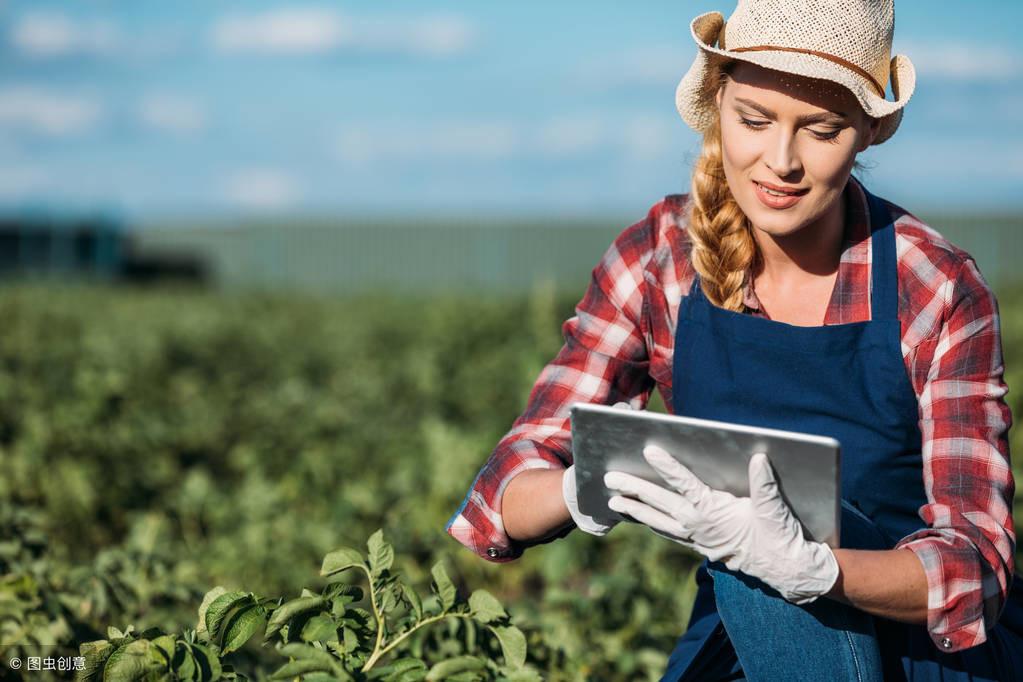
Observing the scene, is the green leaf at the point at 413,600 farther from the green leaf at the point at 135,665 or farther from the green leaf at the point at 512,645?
the green leaf at the point at 135,665

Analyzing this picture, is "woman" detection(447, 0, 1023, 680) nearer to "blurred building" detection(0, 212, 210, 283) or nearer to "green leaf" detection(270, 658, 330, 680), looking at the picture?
"green leaf" detection(270, 658, 330, 680)

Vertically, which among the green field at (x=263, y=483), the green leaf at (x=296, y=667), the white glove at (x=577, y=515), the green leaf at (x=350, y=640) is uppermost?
the white glove at (x=577, y=515)

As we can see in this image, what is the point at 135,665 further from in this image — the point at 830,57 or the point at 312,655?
the point at 830,57

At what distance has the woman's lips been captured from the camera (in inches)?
75.0

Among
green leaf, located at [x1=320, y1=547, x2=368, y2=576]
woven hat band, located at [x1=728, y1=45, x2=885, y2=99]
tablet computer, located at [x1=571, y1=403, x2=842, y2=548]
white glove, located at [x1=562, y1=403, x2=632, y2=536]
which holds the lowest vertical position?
green leaf, located at [x1=320, y1=547, x2=368, y2=576]

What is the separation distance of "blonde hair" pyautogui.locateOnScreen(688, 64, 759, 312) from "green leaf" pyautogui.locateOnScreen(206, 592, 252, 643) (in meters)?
0.89

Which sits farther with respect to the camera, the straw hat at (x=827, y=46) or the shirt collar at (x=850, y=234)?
the shirt collar at (x=850, y=234)

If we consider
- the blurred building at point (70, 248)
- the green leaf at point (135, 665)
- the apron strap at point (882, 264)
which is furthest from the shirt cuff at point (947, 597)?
the blurred building at point (70, 248)

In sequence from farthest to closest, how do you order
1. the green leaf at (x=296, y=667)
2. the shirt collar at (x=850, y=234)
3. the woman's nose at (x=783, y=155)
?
the shirt collar at (x=850, y=234), the woman's nose at (x=783, y=155), the green leaf at (x=296, y=667)

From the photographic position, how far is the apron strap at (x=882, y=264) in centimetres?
193

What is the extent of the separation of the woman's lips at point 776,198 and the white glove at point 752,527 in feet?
1.66

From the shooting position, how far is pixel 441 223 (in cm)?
2583

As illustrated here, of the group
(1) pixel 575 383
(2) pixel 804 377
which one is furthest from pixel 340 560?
(2) pixel 804 377

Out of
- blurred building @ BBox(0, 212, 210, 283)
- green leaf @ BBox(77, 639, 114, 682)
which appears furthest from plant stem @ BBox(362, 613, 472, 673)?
blurred building @ BBox(0, 212, 210, 283)
